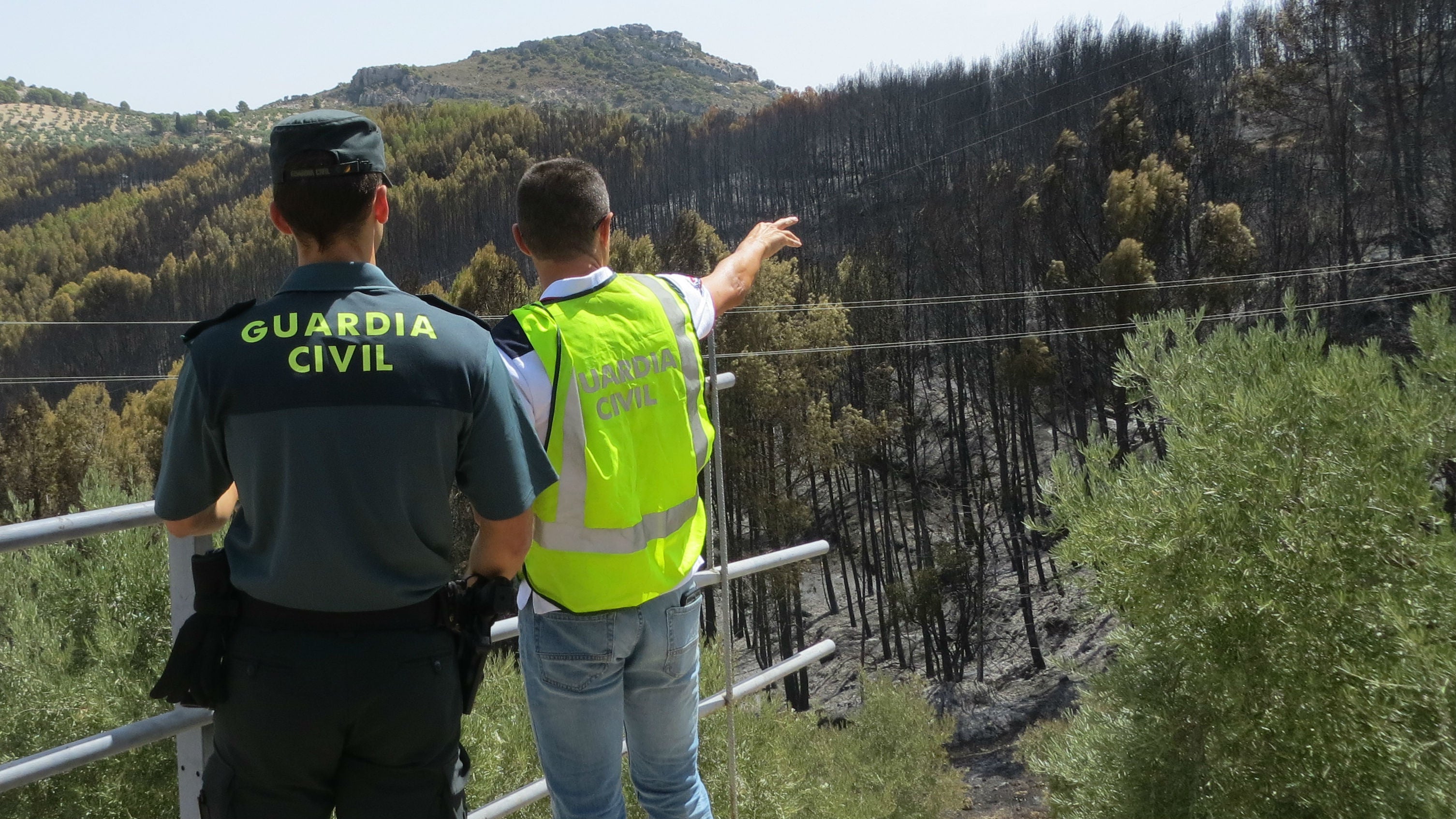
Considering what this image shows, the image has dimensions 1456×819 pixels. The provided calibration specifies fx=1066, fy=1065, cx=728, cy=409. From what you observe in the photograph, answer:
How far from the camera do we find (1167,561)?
3.94 metres

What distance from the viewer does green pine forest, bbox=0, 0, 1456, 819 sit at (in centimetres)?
354

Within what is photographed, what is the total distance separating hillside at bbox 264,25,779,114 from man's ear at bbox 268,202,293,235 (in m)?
98.6

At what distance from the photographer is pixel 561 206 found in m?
1.81

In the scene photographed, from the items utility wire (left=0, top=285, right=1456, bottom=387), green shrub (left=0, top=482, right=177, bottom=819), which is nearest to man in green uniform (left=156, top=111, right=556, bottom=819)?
green shrub (left=0, top=482, right=177, bottom=819)

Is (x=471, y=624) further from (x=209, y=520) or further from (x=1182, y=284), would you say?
(x=1182, y=284)

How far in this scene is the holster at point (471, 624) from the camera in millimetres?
1434

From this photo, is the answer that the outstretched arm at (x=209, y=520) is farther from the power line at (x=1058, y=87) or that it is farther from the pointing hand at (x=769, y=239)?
the power line at (x=1058, y=87)

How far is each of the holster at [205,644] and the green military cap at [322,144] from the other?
50cm

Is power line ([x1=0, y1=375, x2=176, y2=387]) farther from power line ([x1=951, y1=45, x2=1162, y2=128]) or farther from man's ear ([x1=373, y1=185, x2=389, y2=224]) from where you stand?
man's ear ([x1=373, y1=185, x2=389, y2=224])

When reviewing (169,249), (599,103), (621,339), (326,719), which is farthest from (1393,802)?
(599,103)

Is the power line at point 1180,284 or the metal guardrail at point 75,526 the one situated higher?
the power line at point 1180,284

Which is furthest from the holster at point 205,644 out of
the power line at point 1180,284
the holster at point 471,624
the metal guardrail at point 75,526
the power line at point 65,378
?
the power line at point 65,378

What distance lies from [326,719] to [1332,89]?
29233 mm

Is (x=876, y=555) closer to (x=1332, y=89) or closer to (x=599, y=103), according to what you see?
(x=1332, y=89)
